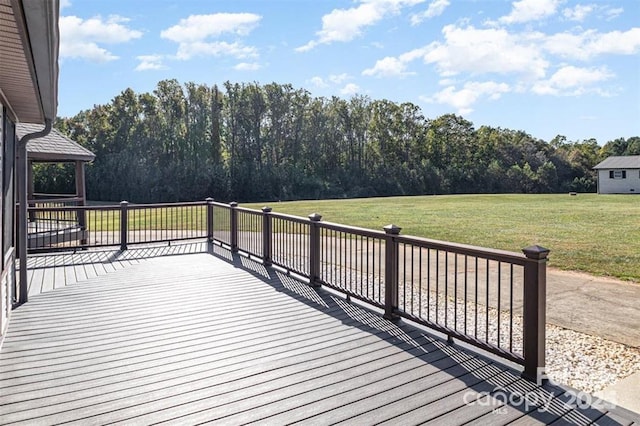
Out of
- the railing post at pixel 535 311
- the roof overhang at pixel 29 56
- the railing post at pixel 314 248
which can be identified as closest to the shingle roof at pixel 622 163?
the railing post at pixel 314 248

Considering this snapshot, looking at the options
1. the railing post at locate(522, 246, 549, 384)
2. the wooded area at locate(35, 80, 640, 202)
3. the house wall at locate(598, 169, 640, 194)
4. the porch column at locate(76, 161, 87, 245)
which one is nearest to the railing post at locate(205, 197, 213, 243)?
the porch column at locate(76, 161, 87, 245)

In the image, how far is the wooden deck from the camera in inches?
100.0

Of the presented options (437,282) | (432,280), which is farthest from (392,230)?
(432,280)

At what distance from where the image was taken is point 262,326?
13.5 feet

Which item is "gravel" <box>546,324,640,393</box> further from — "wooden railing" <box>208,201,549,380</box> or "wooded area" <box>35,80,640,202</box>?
"wooded area" <box>35,80,640,202</box>

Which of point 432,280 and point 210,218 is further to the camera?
point 210,218

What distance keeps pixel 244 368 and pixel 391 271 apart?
5.82 ft

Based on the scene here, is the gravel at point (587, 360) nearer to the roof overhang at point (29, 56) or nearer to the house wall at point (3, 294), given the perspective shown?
the roof overhang at point (29, 56)

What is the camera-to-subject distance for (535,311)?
114 inches

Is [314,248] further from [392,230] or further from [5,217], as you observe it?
[5,217]

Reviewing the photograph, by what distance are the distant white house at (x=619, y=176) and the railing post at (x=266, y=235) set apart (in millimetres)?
38274

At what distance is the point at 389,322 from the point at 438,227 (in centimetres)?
908

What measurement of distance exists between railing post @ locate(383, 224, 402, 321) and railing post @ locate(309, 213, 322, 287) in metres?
1.41

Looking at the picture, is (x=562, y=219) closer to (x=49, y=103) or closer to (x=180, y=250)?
(x=180, y=250)
